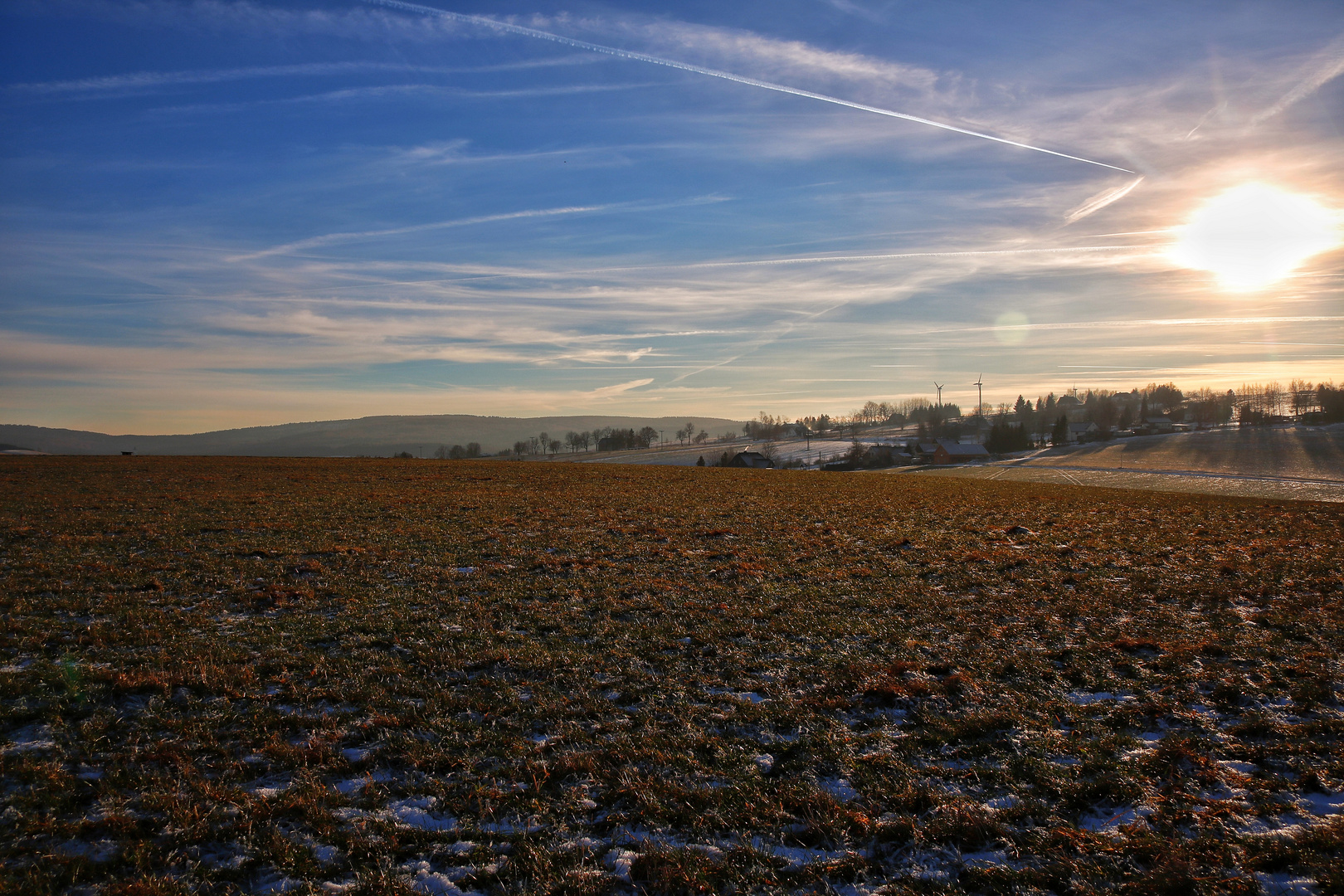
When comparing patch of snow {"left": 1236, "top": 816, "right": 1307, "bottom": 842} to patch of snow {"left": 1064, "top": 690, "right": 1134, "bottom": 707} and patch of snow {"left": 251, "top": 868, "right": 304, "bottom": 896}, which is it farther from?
patch of snow {"left": 251, "top": 868, "right": 304, "bottom": 896}

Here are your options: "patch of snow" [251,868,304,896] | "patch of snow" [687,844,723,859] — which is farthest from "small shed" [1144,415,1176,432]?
"patch of snow" [251,868,304,896]

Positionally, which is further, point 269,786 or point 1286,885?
point 269,786

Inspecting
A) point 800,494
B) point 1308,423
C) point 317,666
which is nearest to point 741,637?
point 317,666

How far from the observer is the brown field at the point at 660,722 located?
4.56 metres

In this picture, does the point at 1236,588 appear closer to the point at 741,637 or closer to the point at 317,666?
the point at 741,637

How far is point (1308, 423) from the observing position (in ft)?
429

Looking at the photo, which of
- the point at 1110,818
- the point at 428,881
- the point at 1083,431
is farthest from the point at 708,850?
the point at 1083,431

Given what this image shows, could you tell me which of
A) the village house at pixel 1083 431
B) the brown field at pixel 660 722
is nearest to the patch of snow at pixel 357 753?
the brown field at pixel 660 722

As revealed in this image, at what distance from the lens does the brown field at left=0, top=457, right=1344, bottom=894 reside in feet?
15.0

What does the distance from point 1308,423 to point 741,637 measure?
602 ft

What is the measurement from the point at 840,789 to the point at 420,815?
147 inches

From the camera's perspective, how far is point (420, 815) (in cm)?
511

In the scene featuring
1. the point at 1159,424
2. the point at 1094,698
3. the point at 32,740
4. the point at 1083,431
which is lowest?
the point at 1094,698

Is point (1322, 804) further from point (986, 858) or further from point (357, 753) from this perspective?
point (357, 753)
